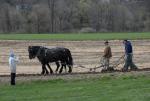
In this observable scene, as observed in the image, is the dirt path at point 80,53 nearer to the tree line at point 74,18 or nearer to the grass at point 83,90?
the grass at point 83,90

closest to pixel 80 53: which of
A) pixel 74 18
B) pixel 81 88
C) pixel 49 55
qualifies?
pixel 49 55

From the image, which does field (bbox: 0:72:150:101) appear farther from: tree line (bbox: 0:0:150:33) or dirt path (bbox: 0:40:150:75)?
tree line (bbox: 0:0:150:33)

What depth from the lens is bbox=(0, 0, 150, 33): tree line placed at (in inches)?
4887

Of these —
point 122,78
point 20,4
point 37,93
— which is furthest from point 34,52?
point 20,4

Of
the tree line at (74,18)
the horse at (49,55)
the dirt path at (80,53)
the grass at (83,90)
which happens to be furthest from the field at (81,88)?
the tree line at (74,18)

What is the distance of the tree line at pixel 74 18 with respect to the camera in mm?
124125

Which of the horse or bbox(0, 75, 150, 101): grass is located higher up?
the horse

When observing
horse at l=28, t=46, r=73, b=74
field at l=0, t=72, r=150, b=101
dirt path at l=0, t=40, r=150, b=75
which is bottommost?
dirt path at l=0, t=40, r=150, b=75

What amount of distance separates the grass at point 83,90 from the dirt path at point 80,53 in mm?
11561

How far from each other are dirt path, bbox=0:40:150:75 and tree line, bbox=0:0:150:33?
5641 centimetres

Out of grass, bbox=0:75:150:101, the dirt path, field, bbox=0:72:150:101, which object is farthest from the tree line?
grass, bbox=0:75:150:101

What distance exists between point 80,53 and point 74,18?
81756 mm

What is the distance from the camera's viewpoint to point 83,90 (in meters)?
18.9

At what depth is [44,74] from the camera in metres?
26.3
